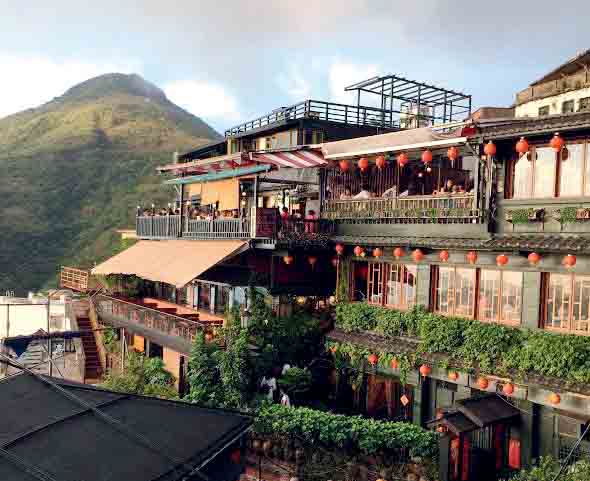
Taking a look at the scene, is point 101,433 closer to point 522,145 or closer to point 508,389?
point 508,389

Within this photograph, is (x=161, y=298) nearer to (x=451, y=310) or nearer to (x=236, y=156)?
(x=236, y=156)

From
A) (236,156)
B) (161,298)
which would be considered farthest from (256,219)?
(161,298)

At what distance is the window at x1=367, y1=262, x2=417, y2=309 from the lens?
60.7 ft

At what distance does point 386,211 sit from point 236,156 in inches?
267

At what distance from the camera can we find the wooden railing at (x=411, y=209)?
53.9 ft

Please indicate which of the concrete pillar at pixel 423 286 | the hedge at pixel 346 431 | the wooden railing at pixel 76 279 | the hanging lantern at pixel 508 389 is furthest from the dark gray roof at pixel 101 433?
the wooden railing at pixel 76 279

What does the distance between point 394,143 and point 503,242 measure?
193 inches

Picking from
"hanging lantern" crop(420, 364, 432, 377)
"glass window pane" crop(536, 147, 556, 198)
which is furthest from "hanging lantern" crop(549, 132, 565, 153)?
"hanging lantern" crop(420, 364, 432, 377)

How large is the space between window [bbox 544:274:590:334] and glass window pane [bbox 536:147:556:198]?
2.17 metres

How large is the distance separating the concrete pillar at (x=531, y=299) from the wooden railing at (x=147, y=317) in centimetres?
1128

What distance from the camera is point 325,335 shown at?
20.2 metres

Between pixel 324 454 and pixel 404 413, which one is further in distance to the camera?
pixel 404 413

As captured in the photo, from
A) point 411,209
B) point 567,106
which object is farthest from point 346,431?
point 567,106

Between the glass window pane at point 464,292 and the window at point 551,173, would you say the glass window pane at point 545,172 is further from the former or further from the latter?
the glass window pane at point 464,292
